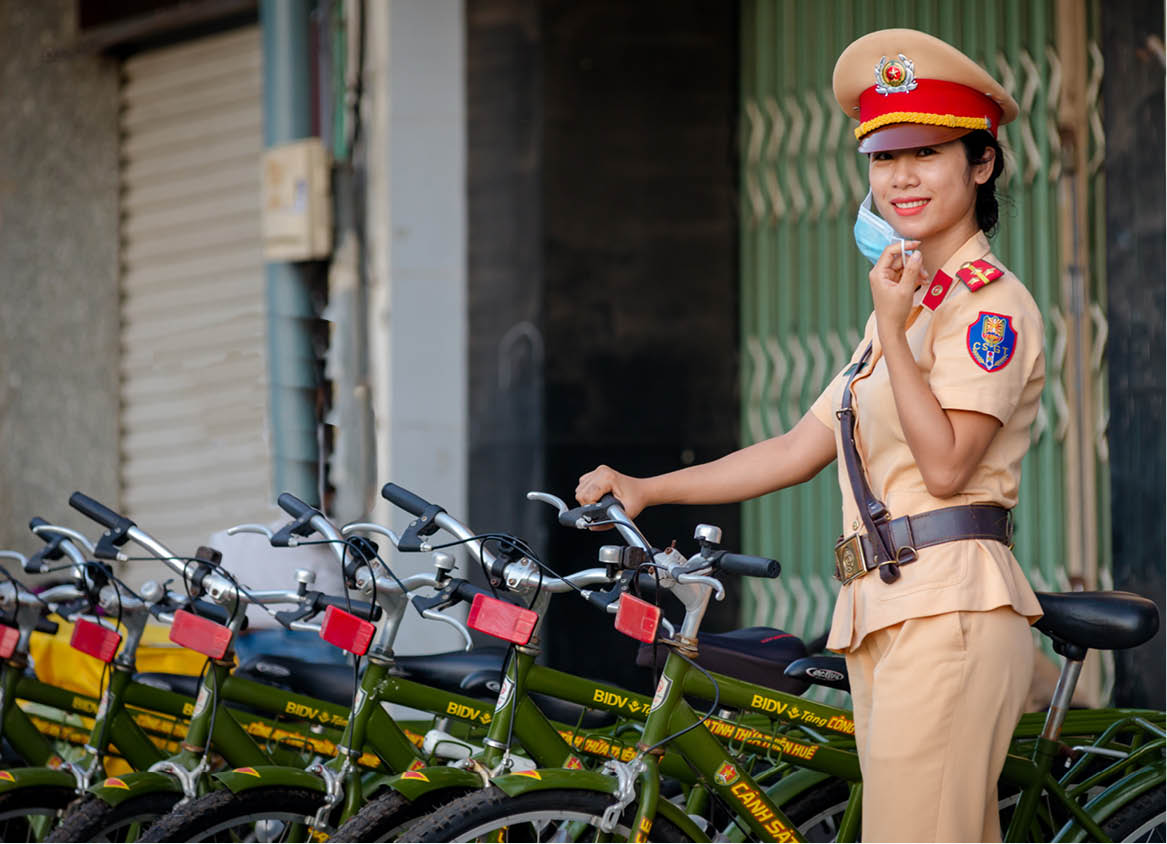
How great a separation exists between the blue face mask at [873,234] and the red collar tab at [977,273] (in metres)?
0.12

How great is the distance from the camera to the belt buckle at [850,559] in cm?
281

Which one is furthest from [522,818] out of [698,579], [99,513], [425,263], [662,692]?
[425,263]

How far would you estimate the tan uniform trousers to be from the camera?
272 cm

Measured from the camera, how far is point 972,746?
9.01 ft

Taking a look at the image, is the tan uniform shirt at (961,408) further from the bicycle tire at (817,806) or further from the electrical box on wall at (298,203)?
the electrical box on wall at (298,203)

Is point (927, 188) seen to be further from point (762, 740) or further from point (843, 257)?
point (843, 257)

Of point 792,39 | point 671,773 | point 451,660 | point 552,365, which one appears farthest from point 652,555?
point 792,39

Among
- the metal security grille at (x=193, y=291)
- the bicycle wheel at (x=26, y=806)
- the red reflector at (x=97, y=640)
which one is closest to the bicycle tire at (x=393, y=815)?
the bicycle wheel at (x=26, y=806)

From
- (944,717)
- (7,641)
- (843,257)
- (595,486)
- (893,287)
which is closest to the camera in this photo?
(893,287)

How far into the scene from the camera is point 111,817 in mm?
3334

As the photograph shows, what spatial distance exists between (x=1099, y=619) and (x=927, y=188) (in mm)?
973

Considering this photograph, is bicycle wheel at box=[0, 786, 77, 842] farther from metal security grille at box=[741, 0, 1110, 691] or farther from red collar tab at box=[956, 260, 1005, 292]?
metal security grille at box=[741, 0, 1110, 691]

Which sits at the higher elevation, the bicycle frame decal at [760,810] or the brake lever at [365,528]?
the brake lever at [365,528]

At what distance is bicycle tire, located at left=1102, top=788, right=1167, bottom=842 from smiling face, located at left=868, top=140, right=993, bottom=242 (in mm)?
1334
